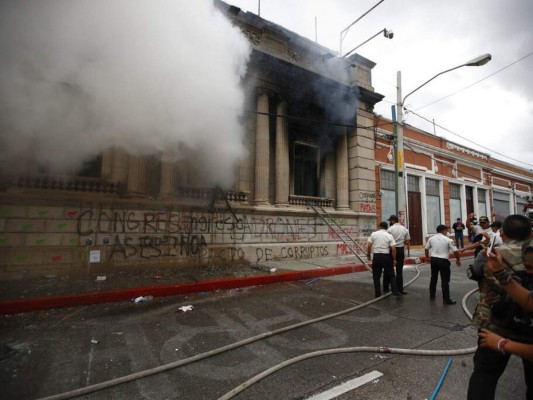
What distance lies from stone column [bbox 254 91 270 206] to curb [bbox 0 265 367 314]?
305 cm

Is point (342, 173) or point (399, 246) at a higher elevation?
point (342, 173)

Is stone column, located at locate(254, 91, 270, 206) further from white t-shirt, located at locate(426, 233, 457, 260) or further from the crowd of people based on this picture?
the crowd of people

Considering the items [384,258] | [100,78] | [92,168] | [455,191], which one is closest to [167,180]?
[92,168]

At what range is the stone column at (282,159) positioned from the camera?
9.87 m

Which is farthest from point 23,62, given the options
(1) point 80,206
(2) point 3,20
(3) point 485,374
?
(3) point 485,374

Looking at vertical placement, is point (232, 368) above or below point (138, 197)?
below

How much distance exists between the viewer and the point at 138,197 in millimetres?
7137

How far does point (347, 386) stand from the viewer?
2416 mm

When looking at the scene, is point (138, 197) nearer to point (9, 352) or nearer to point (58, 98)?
point (58, 98)

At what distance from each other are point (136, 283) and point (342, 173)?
865 cm

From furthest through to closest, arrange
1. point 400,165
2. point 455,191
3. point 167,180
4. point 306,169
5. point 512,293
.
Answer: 1. point 455,191
2. point 306,169
3. point 400,165
4. point 167,180
5. point 512,293

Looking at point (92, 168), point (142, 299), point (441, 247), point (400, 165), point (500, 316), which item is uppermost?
point (400, 165)

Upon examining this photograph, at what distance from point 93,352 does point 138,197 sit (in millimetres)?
4618

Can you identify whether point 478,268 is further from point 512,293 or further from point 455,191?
point 455,191
